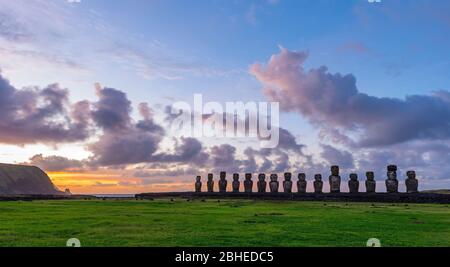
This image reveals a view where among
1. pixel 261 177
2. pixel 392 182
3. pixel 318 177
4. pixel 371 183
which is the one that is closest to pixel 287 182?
pixel 261 177

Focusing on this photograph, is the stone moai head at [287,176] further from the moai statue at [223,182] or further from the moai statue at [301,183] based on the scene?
the moai statue at [223,182]

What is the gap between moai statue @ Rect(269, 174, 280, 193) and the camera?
48.4m

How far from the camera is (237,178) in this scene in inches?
2055

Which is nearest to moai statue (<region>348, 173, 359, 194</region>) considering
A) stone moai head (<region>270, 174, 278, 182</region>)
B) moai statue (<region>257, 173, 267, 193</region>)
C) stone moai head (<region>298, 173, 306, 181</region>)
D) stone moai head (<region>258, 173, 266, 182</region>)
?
stone moai head (<region>298, 173, 306, 181</region>)

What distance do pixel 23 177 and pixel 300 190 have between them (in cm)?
13468

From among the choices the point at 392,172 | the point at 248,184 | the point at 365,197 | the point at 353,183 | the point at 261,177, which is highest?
the point at 392,172

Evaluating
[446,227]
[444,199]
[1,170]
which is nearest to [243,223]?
[446,227]

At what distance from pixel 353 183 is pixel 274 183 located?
28.6 feet

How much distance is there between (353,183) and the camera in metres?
42.7

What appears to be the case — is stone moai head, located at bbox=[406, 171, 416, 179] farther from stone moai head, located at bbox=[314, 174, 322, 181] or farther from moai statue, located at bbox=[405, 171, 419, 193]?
stone moai head, located at bbox=[314, 174, 322, 181]

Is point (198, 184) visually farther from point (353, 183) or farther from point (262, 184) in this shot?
point (353, 183)

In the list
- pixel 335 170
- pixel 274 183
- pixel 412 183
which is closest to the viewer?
pixel 412 183

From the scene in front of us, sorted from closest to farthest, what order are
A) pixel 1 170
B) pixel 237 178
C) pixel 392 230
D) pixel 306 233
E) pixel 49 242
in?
pixel 49 242 < pixel 306 233 < pixel 392 230 < pixel 237 178 < pixel 1 170
